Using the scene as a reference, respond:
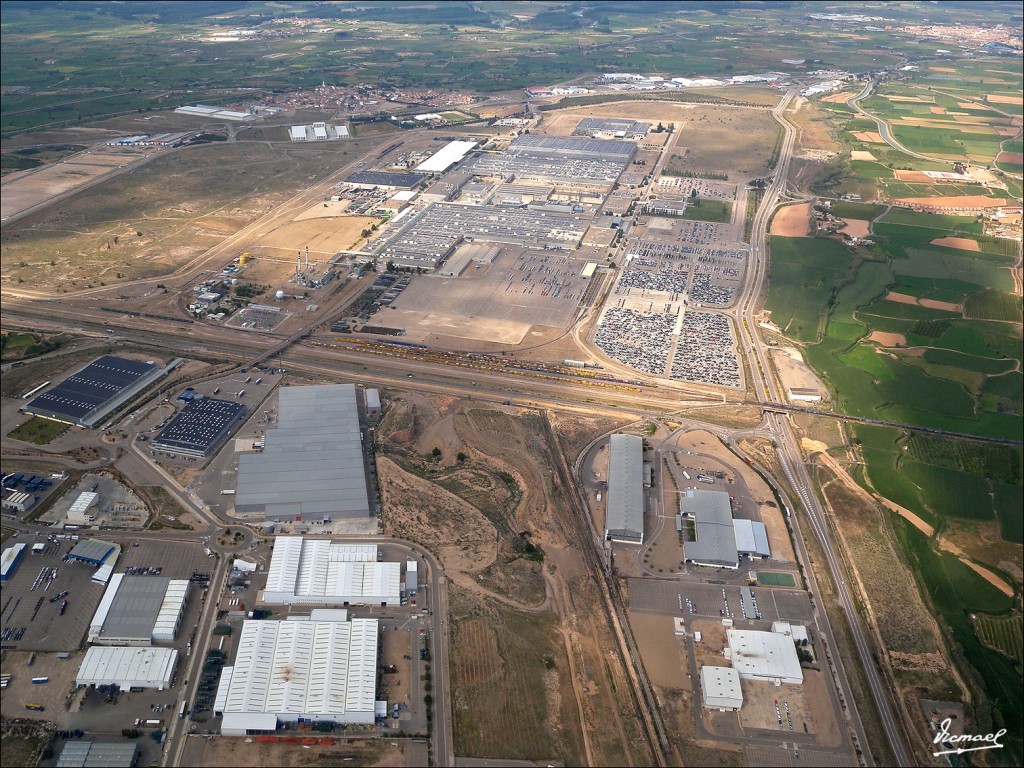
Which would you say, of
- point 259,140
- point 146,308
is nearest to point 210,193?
point 259,140

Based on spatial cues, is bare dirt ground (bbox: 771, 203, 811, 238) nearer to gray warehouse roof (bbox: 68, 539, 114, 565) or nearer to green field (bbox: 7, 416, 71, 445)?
gray warehouse roof (bbox: 68, 539, 114, 565)

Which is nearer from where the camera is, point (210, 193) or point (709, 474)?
point (709, 474)

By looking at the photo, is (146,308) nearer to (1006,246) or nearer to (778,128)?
(1006,246)

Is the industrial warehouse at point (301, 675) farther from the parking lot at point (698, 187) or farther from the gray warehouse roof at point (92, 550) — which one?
the parking lot at point (698, 187)

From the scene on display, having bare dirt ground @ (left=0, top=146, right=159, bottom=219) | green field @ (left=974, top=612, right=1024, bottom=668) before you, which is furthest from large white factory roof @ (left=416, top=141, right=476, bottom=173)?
green field @ (left=974, top=612, right=1024, bottom=668)

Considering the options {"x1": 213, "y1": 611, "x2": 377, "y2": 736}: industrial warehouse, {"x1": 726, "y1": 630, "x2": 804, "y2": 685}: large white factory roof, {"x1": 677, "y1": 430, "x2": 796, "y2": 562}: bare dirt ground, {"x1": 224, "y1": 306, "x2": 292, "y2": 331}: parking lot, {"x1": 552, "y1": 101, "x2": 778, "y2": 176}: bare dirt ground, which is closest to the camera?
{"x1": 213, "y1": 611, "x2": 377, "y2": 736}: industrial warehouse

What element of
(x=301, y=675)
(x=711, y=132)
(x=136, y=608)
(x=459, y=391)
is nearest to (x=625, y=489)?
(x=459, y=391)
